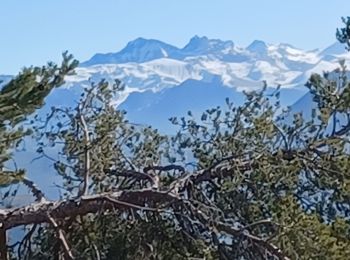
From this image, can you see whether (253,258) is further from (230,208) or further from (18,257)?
(18,257)

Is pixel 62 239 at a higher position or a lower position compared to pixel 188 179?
lower

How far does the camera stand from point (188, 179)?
8.42 meters

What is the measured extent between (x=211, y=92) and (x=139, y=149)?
498ft

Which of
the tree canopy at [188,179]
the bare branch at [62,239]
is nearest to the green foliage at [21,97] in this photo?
the tree canopy at [188,179]

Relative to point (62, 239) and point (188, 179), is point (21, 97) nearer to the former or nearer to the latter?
point (62, 239)

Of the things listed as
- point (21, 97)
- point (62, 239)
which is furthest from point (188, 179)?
point (21, 97)

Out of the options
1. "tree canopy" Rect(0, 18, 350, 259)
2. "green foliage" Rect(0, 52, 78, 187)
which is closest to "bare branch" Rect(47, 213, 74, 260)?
"tree canopy" Rect(0, 18, 350, 259)

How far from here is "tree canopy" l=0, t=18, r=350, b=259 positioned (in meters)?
7.75

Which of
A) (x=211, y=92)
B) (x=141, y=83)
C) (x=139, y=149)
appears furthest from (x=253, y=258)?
(x=141, y=83)

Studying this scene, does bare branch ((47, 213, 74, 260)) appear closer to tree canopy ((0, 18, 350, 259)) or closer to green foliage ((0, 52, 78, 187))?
tree canopy ((0, 18, 350, 259))

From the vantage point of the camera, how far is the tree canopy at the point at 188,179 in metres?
7.75

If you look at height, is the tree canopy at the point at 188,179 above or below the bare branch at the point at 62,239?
above

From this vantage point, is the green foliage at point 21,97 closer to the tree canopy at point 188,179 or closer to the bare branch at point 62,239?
the tree canopy at point 188,179

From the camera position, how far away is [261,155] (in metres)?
8.26
